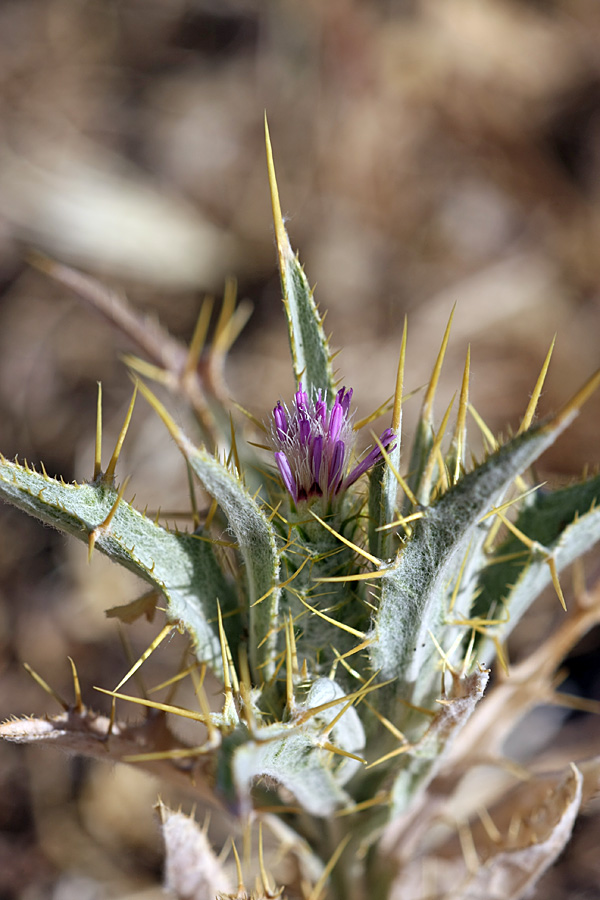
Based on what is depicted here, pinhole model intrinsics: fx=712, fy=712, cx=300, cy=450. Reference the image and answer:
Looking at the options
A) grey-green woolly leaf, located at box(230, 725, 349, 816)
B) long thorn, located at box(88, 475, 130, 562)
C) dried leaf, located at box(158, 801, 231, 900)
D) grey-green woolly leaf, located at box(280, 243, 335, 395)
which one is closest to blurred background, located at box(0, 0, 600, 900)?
dried leaf, located at box(158, 801, 231, 900)

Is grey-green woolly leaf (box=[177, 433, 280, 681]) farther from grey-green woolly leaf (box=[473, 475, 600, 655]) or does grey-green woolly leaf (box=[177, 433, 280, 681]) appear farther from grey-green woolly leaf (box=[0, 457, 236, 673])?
grey-green woolly leaf (box=[473, 475, 600, 655])

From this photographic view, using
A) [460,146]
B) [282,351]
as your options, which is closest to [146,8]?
[460,146]

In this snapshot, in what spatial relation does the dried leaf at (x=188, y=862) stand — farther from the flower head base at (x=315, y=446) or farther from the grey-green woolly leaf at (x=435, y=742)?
the flower head base at (x=315, y=446)

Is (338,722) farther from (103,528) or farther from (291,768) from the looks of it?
(103,528)

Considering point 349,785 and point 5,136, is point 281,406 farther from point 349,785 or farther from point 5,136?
point 5,136

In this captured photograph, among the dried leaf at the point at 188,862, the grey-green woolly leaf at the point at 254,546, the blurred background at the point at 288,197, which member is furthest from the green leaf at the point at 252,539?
the blurred background at the point at 288,197
